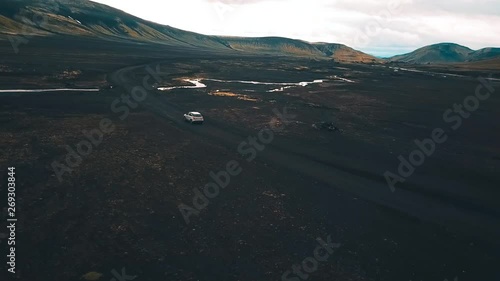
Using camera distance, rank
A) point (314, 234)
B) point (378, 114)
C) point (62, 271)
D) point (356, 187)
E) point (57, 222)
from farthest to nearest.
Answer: point (378, 114) → point (356, 187) → point (314, 234) → point (57, 222) → point (62, 271)

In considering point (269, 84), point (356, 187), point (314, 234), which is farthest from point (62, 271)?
point (269, 84)

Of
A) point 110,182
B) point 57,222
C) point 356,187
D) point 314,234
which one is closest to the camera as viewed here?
point 57,222

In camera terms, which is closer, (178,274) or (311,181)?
(178,274)

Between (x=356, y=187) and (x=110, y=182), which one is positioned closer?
(x=110, y=182)

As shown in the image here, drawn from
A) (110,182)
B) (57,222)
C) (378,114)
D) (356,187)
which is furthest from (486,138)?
(57,222)

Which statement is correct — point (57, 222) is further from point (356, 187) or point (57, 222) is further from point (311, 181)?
point (356, 187)

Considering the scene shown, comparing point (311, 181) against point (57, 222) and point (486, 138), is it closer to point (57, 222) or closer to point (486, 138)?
point (57, 222)
